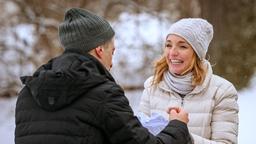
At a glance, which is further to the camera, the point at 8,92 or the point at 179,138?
the point at 8,92

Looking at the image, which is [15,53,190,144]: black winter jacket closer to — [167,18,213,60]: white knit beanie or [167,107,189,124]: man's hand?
[167,107,189,124]: man's hand

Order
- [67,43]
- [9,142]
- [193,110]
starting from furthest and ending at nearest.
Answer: [9,142] → [193,110] → [67,43]

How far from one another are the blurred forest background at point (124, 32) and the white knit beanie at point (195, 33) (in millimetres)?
6121

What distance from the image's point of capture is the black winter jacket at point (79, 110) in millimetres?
2314

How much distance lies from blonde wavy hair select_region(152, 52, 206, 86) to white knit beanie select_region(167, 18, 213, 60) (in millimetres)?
37

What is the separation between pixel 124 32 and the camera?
1059cm

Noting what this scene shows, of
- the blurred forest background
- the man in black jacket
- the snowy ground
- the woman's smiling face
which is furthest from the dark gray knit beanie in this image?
the blurred forest background

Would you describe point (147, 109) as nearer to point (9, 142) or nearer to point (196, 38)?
point (196, 38)

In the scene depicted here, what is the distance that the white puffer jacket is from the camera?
3.00 m

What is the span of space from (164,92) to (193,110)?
201 mm

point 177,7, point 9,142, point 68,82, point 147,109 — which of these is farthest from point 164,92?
point 177,7

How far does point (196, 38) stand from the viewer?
121 inches

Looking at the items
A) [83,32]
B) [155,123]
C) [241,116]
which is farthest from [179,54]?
[241,116]

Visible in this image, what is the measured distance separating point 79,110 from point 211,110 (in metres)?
0.94
